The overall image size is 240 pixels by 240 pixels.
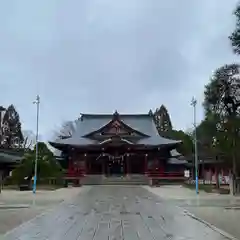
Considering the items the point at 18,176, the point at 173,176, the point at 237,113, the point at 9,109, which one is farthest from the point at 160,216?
the point at 9,109

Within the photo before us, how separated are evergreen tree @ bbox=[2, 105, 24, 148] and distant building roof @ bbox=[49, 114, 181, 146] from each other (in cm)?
2063

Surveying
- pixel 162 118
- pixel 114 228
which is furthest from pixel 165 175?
pixel 114 228

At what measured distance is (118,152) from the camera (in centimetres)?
6756

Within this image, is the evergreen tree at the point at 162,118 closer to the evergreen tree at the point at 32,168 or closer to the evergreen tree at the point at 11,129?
the evergreen tree at the point at 11,129

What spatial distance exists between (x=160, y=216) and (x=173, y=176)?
146 feet

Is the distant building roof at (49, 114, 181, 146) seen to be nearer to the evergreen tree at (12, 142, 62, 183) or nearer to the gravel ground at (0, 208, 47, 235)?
the evergreen tree at (12, 142, 62, 183)

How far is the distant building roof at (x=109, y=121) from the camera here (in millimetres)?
68875

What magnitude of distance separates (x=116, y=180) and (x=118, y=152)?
6.40m

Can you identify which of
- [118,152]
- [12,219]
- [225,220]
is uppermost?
[118,152]

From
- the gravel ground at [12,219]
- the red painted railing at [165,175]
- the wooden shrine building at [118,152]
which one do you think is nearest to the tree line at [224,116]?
the gravel ground at [12,219]

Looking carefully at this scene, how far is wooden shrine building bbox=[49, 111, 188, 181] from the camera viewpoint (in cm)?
6588

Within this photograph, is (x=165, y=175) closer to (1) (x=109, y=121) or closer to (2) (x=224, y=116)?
(1) (x=109, y=121)

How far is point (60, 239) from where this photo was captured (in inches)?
467

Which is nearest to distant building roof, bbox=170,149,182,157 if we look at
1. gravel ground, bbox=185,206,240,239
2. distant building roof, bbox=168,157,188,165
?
distant building roof, bbox=168,157,188,165
